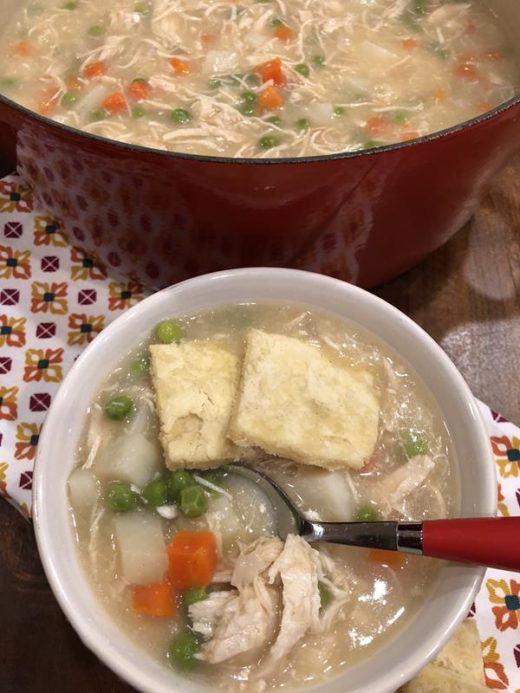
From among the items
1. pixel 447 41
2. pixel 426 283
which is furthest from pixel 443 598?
pixel 447 41

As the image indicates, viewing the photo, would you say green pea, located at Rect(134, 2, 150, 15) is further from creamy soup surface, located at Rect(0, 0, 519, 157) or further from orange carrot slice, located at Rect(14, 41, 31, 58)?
orange carrot slice, located at Rect(14, 41, 31, 58)

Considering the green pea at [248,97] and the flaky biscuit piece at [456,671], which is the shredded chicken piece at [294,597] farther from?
the green pea at [248,97]

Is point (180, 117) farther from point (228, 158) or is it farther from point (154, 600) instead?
point (154, 600)

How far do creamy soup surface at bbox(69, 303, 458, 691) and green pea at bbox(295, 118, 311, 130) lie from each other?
2.14ft

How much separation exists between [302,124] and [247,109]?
0.16m

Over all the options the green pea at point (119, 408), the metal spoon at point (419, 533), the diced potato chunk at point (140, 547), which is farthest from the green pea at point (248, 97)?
the diced potato chunk at point (140, 547)

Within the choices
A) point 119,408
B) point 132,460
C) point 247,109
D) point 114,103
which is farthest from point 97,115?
point 132,460

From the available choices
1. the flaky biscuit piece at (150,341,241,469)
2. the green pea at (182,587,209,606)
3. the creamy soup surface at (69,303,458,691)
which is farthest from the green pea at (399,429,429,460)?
the green pea at (182,587,209,606)

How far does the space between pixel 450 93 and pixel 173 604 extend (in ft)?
5.11

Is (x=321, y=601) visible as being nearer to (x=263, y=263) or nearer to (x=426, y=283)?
(x=263, y=263)

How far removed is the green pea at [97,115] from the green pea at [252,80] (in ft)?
1.35

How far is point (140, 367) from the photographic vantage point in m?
1.52

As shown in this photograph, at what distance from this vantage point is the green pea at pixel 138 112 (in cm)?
192

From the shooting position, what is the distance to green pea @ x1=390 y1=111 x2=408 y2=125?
1907mm
